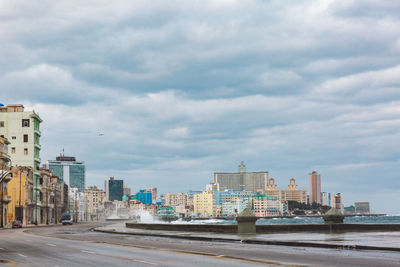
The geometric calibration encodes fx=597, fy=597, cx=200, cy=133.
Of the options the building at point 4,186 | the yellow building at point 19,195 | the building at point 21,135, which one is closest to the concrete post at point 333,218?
the building at point 4,186

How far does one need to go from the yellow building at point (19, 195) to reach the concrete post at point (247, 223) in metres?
96.0

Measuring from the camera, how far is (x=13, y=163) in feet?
461

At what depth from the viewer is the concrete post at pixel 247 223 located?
40031mm

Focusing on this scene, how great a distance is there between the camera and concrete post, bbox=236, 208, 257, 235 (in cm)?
4003

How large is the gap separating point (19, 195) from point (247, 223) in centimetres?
10072

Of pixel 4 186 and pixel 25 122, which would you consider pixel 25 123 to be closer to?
pixel 25 122

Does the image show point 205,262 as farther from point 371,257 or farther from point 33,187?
point 33,187

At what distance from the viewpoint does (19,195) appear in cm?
13112

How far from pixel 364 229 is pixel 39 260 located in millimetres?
25586

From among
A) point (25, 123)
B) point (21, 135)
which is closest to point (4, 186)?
point (21, 135)

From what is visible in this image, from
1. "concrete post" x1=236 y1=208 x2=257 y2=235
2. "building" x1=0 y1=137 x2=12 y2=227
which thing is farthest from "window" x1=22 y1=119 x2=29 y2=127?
"concrete post" x1=236 y1=208 x2=257 y2=235

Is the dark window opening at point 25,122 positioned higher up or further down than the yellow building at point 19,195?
higher up

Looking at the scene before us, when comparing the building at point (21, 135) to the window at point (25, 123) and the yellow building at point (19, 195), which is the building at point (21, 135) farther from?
the yellow building at point (19, 195)

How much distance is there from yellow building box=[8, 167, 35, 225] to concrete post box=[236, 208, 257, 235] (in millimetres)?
96021
